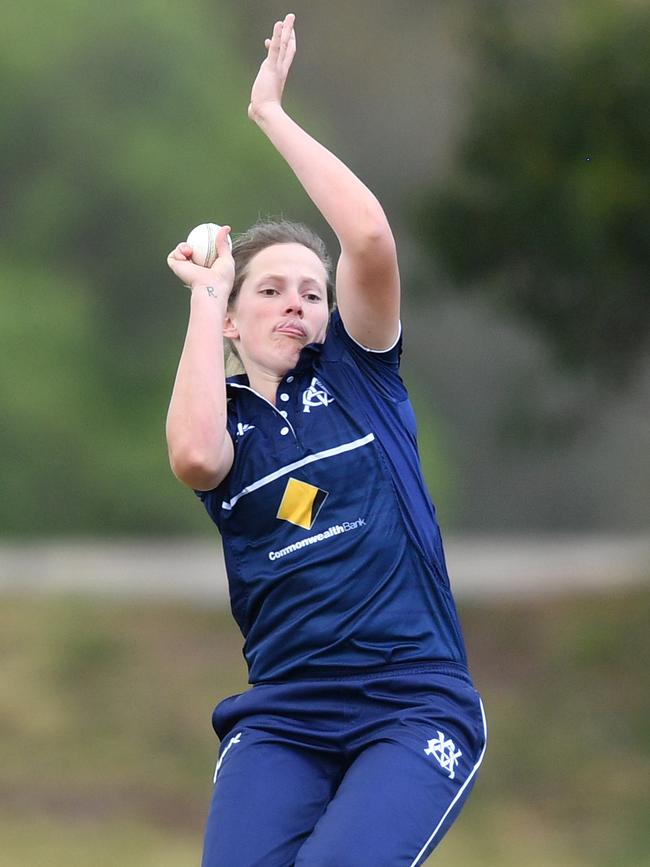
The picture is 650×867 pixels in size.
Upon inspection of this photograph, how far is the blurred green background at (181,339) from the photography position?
852cm

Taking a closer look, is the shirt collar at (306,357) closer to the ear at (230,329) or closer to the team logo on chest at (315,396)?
the team logo on chest at (315,396)

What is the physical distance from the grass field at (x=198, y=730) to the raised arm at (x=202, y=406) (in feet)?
17.1

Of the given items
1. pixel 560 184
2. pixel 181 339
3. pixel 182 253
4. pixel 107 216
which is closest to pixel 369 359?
pixel 182 253

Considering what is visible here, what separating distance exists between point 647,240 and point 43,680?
5266mm

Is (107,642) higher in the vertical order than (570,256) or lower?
lower

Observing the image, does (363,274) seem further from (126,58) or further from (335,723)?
(126,58)

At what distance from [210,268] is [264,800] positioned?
1.13 meters

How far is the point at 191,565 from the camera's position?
1238cm

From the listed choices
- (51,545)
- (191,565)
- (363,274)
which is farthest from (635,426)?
(363,274)

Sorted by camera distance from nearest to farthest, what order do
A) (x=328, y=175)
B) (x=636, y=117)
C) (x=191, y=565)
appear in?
(x=328, y=175), (x=636, y=117), (x=191, y=565)

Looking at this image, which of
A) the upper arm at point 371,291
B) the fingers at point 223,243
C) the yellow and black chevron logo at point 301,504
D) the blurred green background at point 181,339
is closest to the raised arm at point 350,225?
the upper arm at point 371,291

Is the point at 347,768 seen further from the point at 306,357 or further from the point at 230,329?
the point at 230,329

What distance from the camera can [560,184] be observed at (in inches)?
338

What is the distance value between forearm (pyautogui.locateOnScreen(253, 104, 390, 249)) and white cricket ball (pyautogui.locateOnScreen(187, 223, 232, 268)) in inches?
9.7
